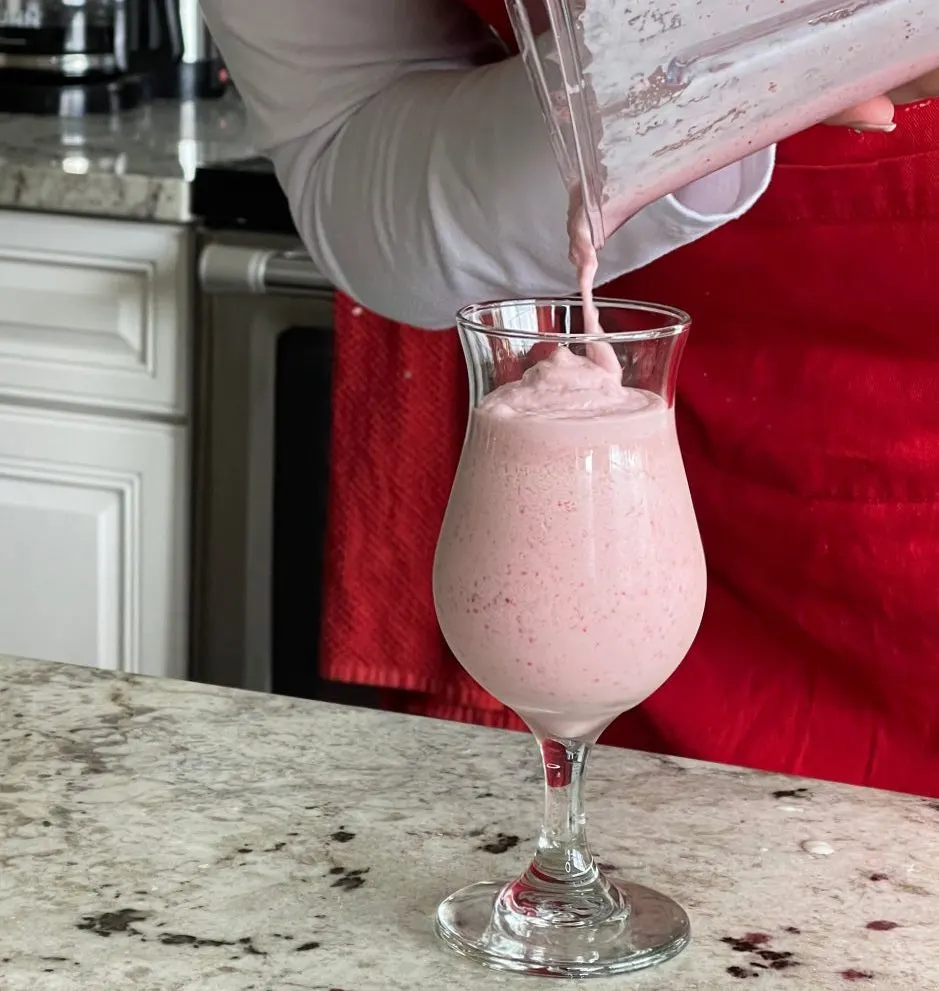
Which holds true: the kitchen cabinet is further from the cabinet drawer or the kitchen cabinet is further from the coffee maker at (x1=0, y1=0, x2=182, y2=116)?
the coffee maker at (x1=0, y1=0, x2=182, y2=116)

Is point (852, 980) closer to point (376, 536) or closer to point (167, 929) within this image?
point (167, 929)

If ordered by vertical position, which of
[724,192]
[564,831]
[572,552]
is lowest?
[564,831]

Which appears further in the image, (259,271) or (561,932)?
(259,271)

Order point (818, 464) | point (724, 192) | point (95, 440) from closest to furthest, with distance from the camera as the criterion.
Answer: point (724, 192), point (818, 464), point (95, 440)

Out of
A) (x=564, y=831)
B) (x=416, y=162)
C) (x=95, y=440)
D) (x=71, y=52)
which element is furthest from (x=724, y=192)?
(x=71, y=52)

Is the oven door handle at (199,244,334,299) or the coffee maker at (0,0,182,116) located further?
the coffee maker at (0,0,182,116)

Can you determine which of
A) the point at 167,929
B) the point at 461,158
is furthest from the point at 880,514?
the point at 167,929

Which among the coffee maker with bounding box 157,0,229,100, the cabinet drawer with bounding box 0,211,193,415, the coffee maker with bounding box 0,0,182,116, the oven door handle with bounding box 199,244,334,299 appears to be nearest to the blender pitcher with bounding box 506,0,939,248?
the oven door handle with bounding box 199,244,334,299

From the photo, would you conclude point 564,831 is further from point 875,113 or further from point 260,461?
point 260,461

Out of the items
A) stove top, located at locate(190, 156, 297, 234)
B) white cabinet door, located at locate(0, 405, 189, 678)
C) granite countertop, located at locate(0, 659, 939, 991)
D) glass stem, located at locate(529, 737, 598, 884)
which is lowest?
white cabinet door, located at locate(0, 405, 189, 678)
